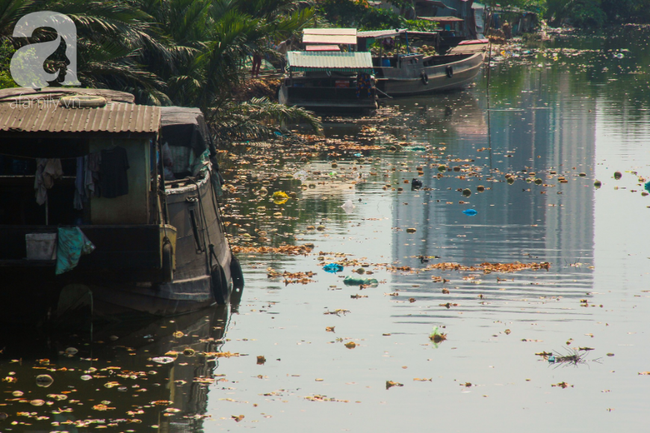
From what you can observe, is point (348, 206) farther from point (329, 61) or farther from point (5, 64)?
point (329, 61)

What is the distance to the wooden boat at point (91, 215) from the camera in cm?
844

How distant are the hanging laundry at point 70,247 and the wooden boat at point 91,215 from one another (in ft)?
0.04

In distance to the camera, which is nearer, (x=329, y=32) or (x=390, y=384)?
(x=390, y=384)

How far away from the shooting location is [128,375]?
8.31 m

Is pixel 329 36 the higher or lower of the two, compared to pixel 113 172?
higher

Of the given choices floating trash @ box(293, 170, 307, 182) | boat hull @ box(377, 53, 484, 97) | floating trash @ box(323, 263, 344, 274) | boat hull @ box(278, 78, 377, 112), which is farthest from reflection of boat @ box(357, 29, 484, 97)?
floating trash @ box(323, 263, 344, 274)

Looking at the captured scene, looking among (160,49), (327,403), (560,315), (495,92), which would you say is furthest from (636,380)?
(495,92)

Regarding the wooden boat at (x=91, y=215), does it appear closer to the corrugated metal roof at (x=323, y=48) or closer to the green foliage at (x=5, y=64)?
the green foliage at (x=5, y=64)

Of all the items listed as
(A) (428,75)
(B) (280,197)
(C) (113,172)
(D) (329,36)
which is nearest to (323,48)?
(D) (329,36)

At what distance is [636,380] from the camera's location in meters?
8.26

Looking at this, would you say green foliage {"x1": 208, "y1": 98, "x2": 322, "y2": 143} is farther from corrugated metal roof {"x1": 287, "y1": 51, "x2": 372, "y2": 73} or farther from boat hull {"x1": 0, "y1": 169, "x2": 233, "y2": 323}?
boat hull {"x1": 0, "y1": 169, "x2": 233, "y2": 323}

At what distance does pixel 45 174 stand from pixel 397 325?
4.63 meters

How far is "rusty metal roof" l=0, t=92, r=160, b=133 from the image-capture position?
841cm

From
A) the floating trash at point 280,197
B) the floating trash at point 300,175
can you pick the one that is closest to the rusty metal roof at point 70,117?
the floating trash at point 280,197
